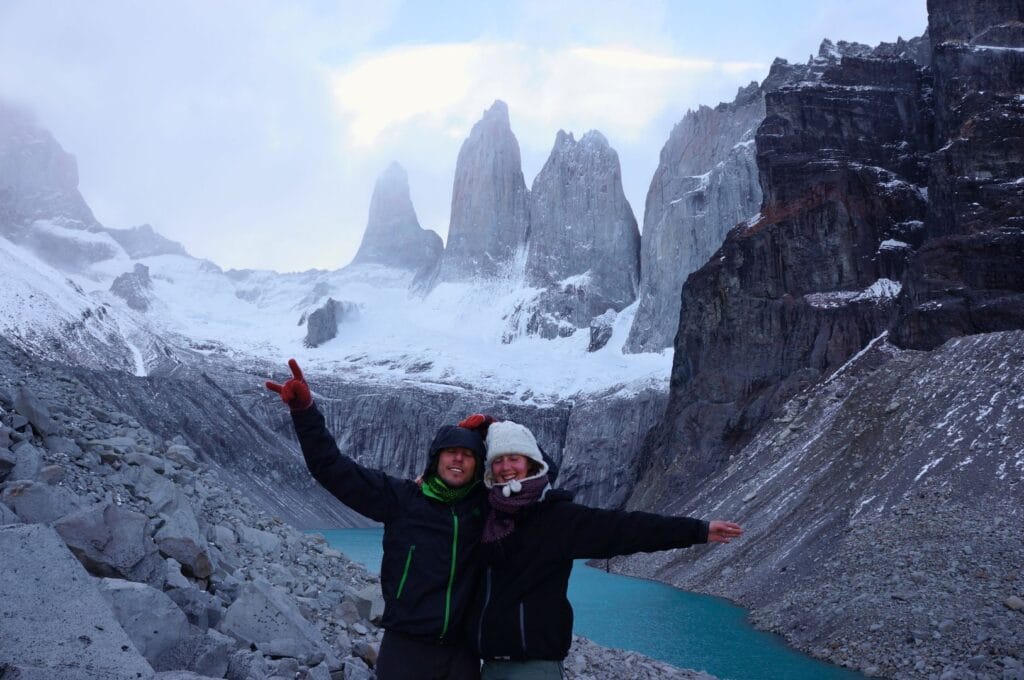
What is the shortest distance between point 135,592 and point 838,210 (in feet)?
200

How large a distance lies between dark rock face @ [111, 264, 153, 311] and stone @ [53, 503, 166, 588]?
162728 millimetres

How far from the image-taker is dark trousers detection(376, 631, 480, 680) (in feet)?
16.9

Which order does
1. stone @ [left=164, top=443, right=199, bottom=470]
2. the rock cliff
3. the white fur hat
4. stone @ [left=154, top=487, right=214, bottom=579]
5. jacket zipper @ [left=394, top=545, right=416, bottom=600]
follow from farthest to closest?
the rock cliff, stone @ [left=164, top=443, right=199, bottom=470], stone @ [left=154, top=487, right=214, bottom=579], the white fur hat, jacket zipper @ [left=394, top=545, right=416, bottom=600]

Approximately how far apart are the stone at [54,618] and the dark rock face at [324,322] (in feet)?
466

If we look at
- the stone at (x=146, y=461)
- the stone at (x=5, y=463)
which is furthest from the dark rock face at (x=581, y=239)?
the stone at (x=5, y=463)

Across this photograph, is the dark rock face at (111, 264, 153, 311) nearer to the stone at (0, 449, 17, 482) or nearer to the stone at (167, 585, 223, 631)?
the stone at (0, 449, 17, 482)

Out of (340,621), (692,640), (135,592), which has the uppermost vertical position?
(135,592)

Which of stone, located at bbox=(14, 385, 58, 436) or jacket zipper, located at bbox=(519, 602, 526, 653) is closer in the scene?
jacket zipper, located at bbox=(519, 602, 526, 653)

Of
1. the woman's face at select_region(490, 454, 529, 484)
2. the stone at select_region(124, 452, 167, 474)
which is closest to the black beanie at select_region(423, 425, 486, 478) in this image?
the woman's face at select_region(490, 454, 529, 484)

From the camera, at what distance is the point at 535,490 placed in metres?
5.31

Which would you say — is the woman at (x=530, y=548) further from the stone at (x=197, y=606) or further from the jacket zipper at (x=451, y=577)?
the stone at (x=197, y=606)

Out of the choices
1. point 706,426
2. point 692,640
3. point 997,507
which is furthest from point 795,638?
point 706,426

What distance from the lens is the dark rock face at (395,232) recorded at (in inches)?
7461

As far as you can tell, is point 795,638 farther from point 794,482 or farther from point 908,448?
point 794,482
